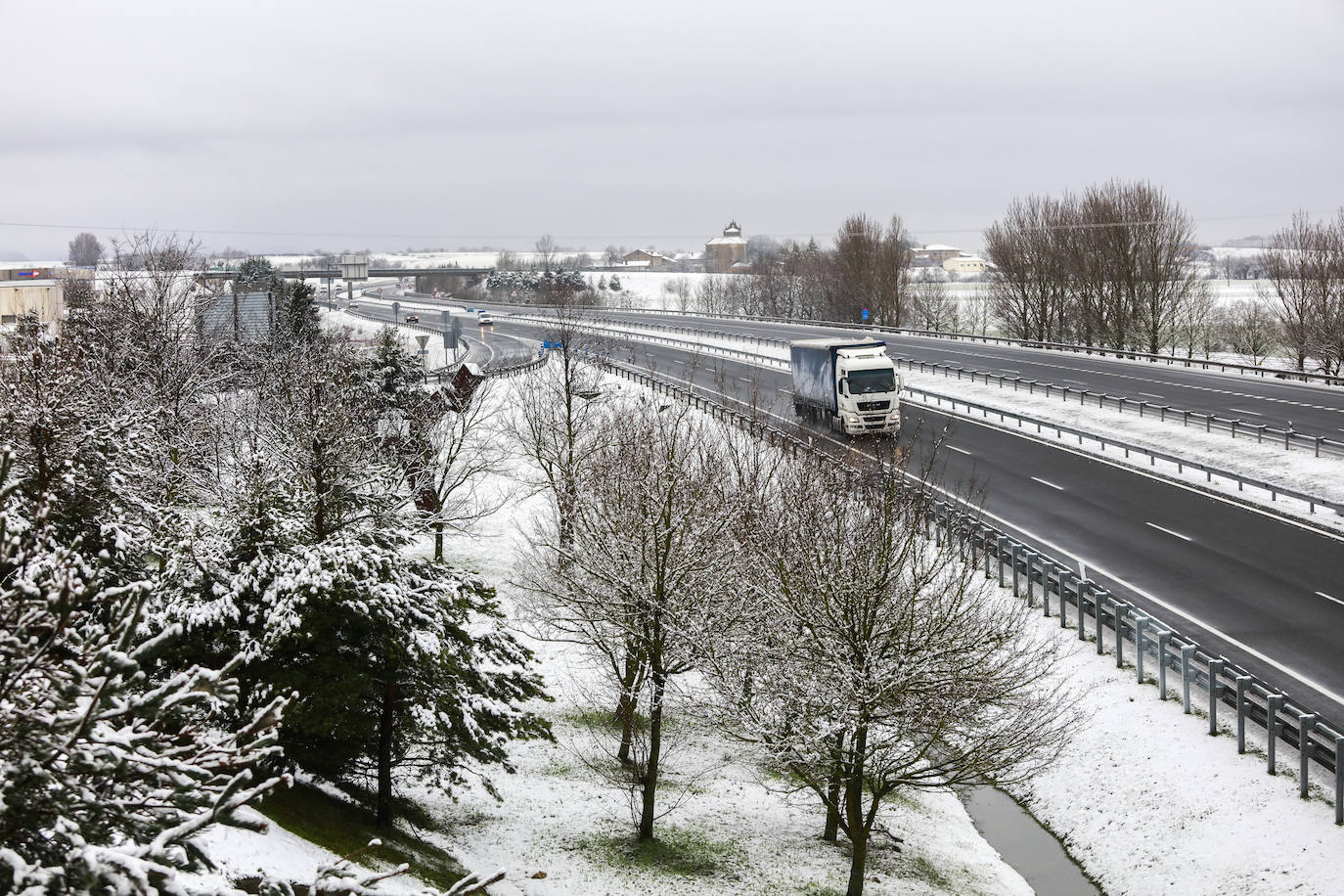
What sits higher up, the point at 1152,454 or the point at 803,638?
the point at 1152,454

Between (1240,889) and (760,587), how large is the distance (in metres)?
7.84

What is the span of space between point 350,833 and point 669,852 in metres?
5.36

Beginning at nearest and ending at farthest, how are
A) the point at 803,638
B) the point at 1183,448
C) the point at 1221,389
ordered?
the point at 803,638
the point at 1183,448
the point at 1221,389

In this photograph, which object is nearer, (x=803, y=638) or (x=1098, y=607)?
(x=803, y=638)

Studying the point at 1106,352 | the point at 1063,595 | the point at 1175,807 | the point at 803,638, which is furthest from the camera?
the point at 1106,352

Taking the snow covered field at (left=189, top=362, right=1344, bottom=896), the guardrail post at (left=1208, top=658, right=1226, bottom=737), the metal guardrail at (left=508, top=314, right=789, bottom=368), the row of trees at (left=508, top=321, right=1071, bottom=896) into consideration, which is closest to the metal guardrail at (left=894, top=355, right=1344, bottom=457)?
the metal guardrail at (left=508, top=314, right=789, bottom=368)

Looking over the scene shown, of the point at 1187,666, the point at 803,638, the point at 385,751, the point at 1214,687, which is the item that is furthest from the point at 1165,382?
the point at 385,751

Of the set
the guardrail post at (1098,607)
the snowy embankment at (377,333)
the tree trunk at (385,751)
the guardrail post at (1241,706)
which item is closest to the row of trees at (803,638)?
the guardrail post at (1098,607)

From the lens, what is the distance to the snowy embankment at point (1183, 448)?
1342 inches

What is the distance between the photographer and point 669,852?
19078mm

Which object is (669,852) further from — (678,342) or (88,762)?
(678,342)

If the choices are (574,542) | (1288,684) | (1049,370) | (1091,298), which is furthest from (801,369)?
(1091,298)

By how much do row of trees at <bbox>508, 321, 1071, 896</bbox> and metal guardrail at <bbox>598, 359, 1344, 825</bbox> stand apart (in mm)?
1572

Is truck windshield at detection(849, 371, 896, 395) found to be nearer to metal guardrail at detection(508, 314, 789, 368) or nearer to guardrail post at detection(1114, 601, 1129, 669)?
guardrail post at detection(1114, 601, 1129, 669)
